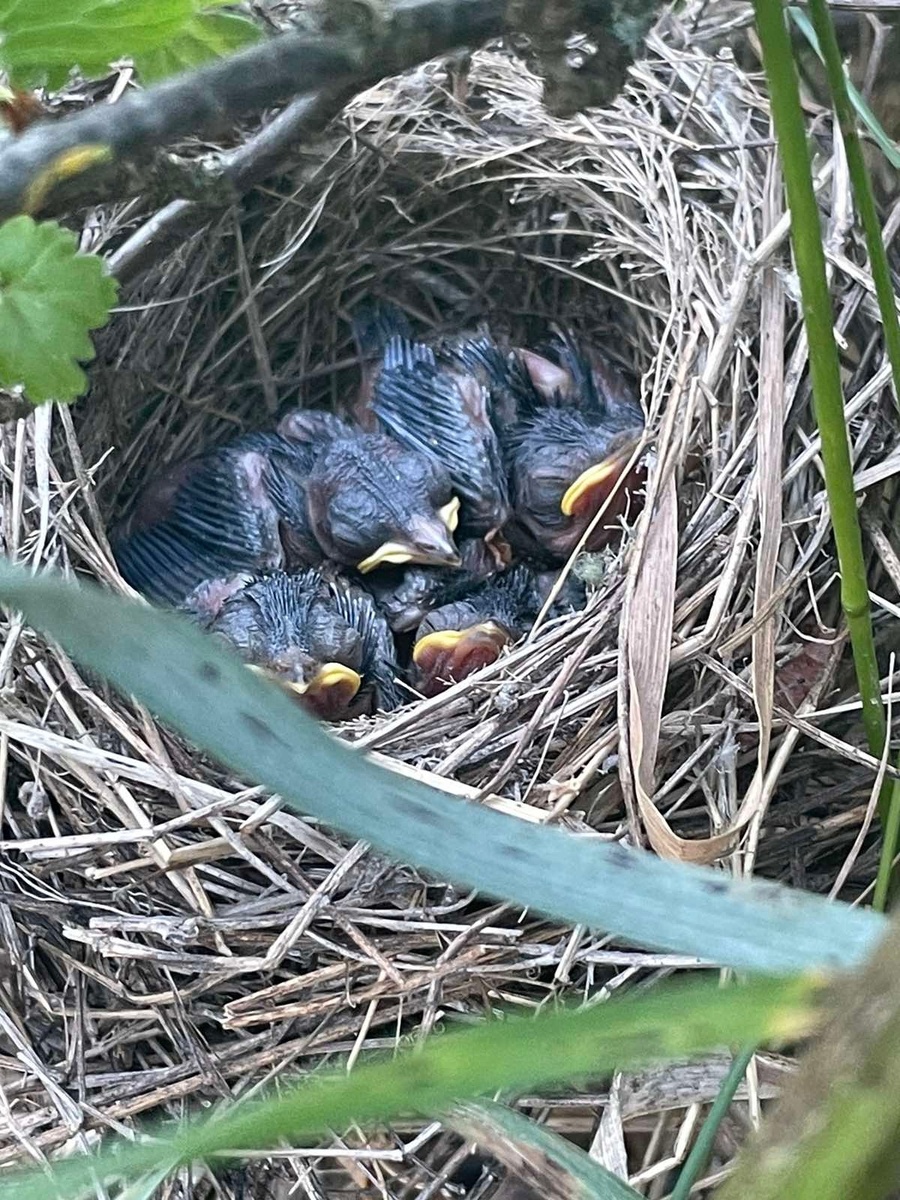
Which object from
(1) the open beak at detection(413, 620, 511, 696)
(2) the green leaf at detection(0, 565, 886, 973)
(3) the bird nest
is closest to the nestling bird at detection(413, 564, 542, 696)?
(1) the open beak at detection(413, 620, 511, 696)

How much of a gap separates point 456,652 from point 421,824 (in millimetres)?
808

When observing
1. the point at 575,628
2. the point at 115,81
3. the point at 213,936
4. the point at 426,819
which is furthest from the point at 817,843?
the point at 115,81

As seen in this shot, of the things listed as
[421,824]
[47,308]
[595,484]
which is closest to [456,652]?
[595,484]

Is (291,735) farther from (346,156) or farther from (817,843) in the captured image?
(346,156)

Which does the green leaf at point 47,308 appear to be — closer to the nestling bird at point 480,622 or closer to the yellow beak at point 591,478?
the nestling bird at point 480,622

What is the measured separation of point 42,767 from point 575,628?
47 cm

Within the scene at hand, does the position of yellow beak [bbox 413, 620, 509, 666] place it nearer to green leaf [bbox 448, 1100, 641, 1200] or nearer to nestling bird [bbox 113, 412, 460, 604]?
nestling bird [bbox 113, 412, 460, 604]

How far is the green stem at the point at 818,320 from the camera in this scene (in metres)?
0.38

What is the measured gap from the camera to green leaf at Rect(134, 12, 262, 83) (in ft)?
2.03

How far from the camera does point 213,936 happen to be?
2.64ft

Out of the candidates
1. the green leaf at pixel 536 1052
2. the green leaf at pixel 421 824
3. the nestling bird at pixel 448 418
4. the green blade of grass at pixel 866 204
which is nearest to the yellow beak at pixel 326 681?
the nestling bird at pixel 448 418

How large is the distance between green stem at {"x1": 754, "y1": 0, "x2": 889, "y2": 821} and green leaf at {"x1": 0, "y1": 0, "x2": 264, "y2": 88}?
0.31 m

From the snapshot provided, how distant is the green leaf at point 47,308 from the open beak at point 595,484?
0.68m

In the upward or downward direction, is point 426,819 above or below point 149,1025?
above
